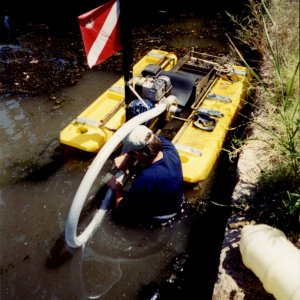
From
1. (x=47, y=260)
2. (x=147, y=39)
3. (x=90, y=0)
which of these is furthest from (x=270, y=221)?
(x=90, y=0)

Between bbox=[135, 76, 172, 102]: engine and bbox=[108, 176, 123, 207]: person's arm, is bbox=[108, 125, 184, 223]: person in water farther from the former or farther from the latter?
bbox=[135, 76, 172, 102]: engine

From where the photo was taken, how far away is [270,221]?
3018mm

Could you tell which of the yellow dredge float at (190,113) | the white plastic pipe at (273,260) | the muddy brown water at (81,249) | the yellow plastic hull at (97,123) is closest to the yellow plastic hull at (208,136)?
the yellow dredge float at (190,113)

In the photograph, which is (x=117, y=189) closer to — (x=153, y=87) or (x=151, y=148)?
(x=151, y=148)

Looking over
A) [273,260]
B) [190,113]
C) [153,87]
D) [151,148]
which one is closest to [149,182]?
[151,148]

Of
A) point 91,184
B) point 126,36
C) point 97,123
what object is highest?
point 126,36

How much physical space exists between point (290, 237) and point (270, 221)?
0.24 m

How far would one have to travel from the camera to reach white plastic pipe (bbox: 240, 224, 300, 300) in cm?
230

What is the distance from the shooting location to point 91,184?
9.94ft

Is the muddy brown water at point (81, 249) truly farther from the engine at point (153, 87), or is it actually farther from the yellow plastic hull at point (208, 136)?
the engine at point (153, 87)

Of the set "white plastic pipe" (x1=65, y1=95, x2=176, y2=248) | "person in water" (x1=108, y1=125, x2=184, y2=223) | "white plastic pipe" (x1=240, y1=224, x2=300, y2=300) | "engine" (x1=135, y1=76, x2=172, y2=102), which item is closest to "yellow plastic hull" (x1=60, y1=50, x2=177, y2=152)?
"engine" (x1=135, y1=76, x2=172, y2=102)

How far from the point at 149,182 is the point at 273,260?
1.34 metres

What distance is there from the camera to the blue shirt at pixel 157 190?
3303 millimetres

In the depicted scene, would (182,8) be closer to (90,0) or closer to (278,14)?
(90,0)
